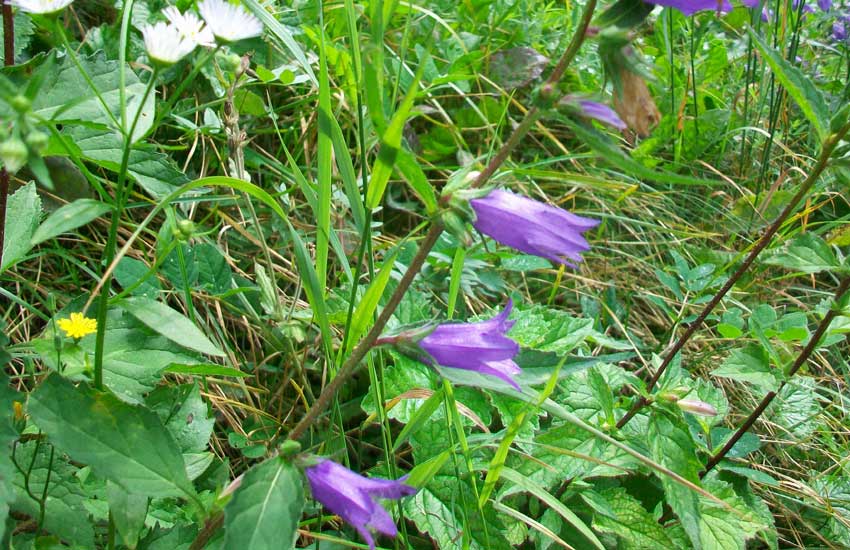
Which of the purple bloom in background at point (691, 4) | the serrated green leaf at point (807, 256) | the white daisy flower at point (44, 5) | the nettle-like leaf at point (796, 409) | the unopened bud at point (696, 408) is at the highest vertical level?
the purple bloom in background at point (691, 4)

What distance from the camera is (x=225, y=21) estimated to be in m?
1.08

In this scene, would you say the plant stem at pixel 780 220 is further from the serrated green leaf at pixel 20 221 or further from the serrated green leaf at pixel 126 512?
the serrated green leaf at pixel 20 221

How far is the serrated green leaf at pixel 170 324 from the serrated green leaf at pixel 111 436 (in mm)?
119

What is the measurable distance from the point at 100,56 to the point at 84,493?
774 millimetres

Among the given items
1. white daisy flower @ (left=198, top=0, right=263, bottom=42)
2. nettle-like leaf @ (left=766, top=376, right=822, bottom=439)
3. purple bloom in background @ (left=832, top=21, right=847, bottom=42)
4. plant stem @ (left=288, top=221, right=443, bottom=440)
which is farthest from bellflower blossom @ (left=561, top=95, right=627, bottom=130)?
purple bloom in background @ (left=832, top=21, right=847, bottom=42)

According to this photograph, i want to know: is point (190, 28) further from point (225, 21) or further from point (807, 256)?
point (807, 256)

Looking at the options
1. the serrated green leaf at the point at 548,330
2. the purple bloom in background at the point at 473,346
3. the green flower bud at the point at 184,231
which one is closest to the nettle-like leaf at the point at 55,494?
the green flower bud at the point at 184,231

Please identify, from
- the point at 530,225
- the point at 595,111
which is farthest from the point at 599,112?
the point at 530,225

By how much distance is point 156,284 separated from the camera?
5.02ft

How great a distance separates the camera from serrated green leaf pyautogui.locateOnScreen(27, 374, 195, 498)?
95 cm

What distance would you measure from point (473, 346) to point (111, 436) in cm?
50

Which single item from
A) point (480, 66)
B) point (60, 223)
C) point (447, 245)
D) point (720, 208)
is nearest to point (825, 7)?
point (720, 208)

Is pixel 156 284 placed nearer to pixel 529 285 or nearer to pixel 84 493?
pixel 84 493

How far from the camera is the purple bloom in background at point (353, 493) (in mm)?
980
